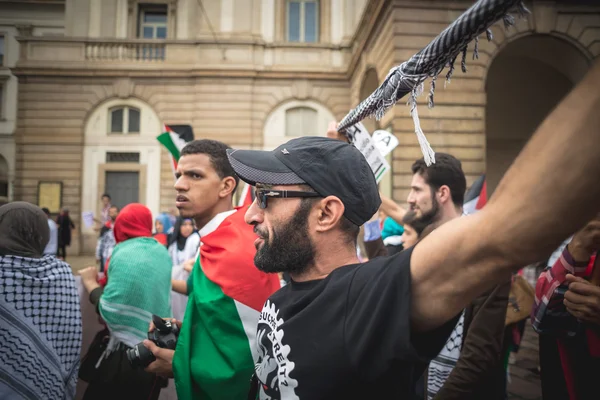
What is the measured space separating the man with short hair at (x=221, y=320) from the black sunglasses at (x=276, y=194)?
0.73m

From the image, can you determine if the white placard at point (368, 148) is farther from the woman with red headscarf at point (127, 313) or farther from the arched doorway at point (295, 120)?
the arched doorway at point (295, 120)

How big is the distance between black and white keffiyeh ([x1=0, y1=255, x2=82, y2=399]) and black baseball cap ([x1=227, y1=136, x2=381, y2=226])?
1.66m

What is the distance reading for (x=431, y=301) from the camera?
88 centimetres

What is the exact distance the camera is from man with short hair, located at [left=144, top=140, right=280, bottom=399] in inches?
69.9

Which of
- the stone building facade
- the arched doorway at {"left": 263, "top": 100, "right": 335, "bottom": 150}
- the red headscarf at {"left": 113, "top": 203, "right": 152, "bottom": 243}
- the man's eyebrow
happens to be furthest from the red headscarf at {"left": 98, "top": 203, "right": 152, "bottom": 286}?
the arched doorway at {"left": 263, "top": 100, "right": 335, "bottom": 150}

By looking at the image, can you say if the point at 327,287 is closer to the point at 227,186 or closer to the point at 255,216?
the point at 255,216

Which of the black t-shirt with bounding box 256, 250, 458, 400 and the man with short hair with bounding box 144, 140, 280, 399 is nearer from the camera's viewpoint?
the black t-shirt with bounding box 256, 250, 458, 400

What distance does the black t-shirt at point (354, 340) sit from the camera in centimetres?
92

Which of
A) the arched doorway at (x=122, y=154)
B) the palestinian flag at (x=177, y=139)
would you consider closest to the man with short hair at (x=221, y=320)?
the palestinian flag at (x=177, y=139)

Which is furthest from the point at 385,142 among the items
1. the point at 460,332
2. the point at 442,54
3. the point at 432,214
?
the point at 442,54

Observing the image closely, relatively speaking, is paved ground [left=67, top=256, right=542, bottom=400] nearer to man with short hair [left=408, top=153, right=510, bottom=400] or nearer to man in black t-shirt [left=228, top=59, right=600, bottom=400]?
man with short hair [left=408, top=153, right=510, bottom=400]

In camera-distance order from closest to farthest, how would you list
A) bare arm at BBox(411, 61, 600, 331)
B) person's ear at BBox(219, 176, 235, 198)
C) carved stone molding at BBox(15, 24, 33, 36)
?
1. bare arm at BBox(411, 61, 600, 331)
2. person's ear at BBox(219, 176, 235, 198)
3. carved stone molding at BBox(15, 24, 33, 36)

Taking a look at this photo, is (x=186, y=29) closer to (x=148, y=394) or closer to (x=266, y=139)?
(x=266, y=139)

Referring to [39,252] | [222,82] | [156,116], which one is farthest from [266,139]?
[39,252]
